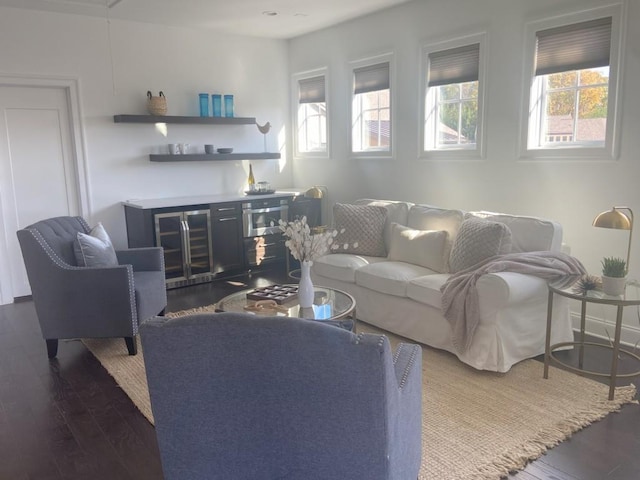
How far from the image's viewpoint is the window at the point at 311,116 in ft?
20.4

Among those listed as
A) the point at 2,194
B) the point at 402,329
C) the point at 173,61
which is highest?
the point at 173,61

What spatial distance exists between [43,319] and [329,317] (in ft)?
6.54

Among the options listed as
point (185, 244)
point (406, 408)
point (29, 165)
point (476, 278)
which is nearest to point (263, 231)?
point (185, 244)

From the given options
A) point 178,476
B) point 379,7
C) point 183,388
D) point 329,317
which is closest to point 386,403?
point 183,388

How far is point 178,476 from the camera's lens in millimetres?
1708

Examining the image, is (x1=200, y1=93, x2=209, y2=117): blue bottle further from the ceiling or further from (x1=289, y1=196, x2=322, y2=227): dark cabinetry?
(x1=289, y1=196, x2=322, y2=227): dark cabinetry

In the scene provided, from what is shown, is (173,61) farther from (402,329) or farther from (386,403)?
(386,403)

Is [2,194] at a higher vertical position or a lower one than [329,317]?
higher

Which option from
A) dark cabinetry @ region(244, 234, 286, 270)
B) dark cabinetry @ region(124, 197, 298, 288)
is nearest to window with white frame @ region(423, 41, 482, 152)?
dark cabinetry @ region(124, 197, 298, 288)

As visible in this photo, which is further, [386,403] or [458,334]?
[458,334]

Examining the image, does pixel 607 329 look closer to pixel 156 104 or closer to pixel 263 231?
pixel 263 231

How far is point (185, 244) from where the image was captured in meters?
5.38

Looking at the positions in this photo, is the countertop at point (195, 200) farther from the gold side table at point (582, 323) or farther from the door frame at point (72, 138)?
the gold side table at point (582, 323)

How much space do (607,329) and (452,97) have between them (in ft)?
7.63
